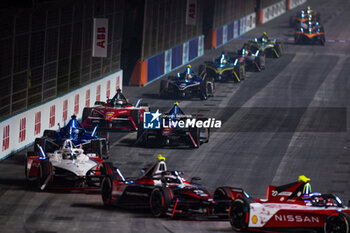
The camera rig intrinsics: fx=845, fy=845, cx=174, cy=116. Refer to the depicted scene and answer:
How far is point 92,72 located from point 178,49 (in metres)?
17.5

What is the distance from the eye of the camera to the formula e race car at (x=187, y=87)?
146 feet

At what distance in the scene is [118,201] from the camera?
22.2 meters

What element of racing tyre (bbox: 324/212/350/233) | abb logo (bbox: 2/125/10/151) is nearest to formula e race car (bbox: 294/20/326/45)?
abb logo (bbox: 2/125/10/151)

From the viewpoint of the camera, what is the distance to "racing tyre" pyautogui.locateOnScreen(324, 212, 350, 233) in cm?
1808

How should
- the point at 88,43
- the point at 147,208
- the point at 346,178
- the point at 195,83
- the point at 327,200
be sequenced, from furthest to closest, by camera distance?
the point at 195,83, the point at 88,43, the point at 346,178, the point at 147,208, the point at 327,200

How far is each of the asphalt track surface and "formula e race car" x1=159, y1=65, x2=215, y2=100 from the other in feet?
2.12

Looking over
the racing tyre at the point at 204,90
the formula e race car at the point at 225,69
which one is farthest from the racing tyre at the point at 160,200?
the formula e race car at the point at 225,69

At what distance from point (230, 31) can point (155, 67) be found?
25.4 meters

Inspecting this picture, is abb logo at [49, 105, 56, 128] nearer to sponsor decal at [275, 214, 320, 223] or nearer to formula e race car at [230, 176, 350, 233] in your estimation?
formula e race car at [230, 176, 350, 233]

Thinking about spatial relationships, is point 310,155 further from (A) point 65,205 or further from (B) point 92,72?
(B) point 92,72

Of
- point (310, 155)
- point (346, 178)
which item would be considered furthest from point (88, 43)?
point (346, 178)

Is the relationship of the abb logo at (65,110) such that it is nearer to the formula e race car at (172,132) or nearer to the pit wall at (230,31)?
the formula e race car at (172,132)

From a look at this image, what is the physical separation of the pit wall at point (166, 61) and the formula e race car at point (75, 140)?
21.5 metres

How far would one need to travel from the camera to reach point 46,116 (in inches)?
1342
